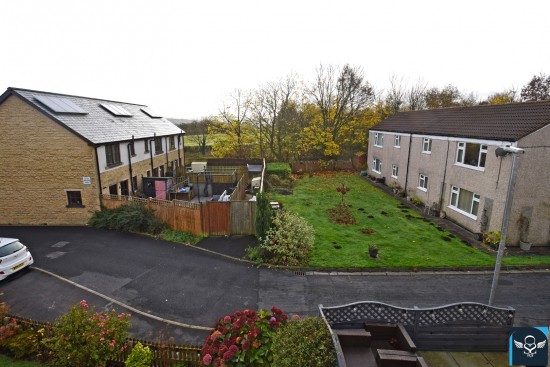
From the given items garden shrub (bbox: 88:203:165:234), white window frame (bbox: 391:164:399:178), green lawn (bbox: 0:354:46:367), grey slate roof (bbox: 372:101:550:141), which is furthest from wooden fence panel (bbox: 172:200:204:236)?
white window frame (bbox: 391:164:399:178)

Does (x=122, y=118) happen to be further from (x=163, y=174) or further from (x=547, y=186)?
(x=547, y=186)

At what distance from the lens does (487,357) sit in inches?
299

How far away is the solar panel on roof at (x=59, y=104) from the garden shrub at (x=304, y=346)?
63.2 feet

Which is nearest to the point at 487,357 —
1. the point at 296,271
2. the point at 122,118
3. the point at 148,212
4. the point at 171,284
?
the point at 296,271

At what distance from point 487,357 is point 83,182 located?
2088 cm

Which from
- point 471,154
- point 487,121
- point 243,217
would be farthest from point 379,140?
point 243,217

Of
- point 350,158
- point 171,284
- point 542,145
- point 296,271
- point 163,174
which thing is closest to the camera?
point 171,284

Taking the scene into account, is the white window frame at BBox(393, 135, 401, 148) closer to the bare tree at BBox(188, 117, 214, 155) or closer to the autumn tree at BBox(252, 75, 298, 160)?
the autumn tree at BBox(252, 75, 298, 160)

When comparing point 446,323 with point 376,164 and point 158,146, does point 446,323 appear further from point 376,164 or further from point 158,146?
point 376,164

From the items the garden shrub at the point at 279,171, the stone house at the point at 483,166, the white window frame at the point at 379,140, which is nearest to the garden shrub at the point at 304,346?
the stone house at the point at 483,166

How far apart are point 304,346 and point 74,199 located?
61.1 feet

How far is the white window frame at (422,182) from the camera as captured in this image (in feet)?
74.6

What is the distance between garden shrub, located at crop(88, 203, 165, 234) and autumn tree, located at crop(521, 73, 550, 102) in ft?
157

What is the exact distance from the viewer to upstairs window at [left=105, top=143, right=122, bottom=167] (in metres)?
19.6
